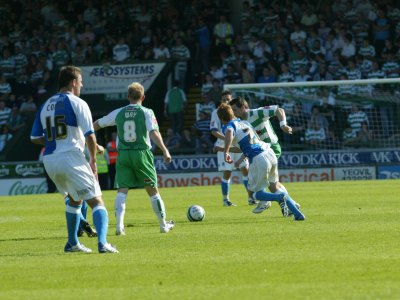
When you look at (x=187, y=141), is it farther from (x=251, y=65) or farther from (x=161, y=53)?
(x=161, y=53)

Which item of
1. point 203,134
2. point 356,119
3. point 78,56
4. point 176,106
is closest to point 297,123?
point 356,119

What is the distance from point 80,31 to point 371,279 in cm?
3166

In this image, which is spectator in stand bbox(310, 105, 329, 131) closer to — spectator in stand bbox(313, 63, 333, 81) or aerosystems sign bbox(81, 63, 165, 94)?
spectator in stand bbox(313, 63, 333, 81)

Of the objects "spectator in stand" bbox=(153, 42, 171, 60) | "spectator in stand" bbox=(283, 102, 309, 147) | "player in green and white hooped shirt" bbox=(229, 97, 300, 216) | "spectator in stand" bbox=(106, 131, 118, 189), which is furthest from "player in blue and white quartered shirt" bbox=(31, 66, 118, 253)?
"spectator in stand" bbox=(153, 42, 171, 60)

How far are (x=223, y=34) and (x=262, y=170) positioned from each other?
20.8 m

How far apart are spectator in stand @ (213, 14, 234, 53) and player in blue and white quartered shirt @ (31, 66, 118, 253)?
24.9 meters

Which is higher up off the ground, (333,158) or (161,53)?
(161,53)

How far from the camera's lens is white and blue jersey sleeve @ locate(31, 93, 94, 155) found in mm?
11445

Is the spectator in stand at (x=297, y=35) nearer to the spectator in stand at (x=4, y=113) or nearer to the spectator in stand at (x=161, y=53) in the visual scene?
the spectator in stand at (x=161, y=53)

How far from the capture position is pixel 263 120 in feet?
60.4

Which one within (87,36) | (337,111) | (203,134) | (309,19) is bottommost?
(203,134)

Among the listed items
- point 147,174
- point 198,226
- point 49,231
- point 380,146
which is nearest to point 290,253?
point 147,174

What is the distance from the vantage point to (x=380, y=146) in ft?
101

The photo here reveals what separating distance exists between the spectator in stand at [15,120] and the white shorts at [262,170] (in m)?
22.1
